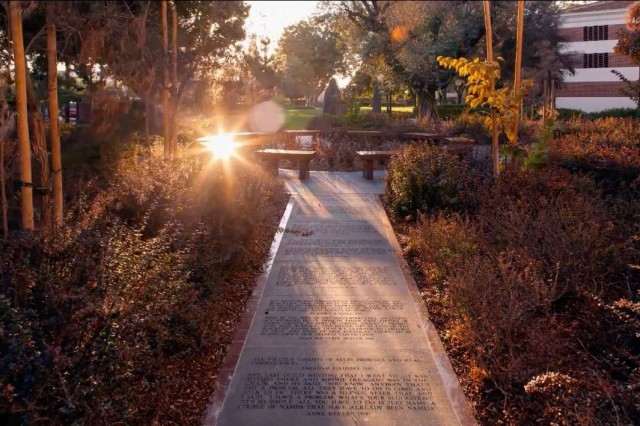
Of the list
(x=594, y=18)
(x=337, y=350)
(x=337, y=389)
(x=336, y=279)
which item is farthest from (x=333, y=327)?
(x=594, y=18)

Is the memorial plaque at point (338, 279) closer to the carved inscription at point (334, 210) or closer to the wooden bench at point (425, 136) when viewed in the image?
the carved inscription at point (334, 210)

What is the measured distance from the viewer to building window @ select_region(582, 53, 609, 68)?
4488 cm

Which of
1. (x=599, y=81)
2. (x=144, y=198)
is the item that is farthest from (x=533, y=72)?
(x=144, y=198)

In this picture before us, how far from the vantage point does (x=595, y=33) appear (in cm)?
4519

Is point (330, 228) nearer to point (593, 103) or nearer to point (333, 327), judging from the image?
point (333, 327)

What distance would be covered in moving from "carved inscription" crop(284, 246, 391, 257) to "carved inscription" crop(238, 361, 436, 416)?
3137mm

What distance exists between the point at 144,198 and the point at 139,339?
8.93ft

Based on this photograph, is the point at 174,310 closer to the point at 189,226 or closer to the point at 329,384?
the point at 329,384

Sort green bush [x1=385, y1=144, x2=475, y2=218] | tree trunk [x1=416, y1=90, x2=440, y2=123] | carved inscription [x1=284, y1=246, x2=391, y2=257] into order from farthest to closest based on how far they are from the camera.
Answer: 1. tree trunk [x1=416, y1=90, x2=440, y2=123]
2. green bush [x1=385, y1=144, x2=475, y2=218]
3. carved inscription [x1=284, y1=246, x2=391, y2=257]

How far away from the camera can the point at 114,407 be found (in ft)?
10.2

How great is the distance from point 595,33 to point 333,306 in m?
46.1

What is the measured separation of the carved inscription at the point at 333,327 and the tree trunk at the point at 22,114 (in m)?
2.11

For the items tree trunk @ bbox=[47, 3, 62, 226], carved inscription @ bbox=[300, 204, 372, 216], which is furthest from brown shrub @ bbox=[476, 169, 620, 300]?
tree trunk @ bbox=[47, 3, 62, 226]

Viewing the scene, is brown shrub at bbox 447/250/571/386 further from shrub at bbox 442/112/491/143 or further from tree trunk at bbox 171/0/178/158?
shrub at bbox 442/112/491/143
